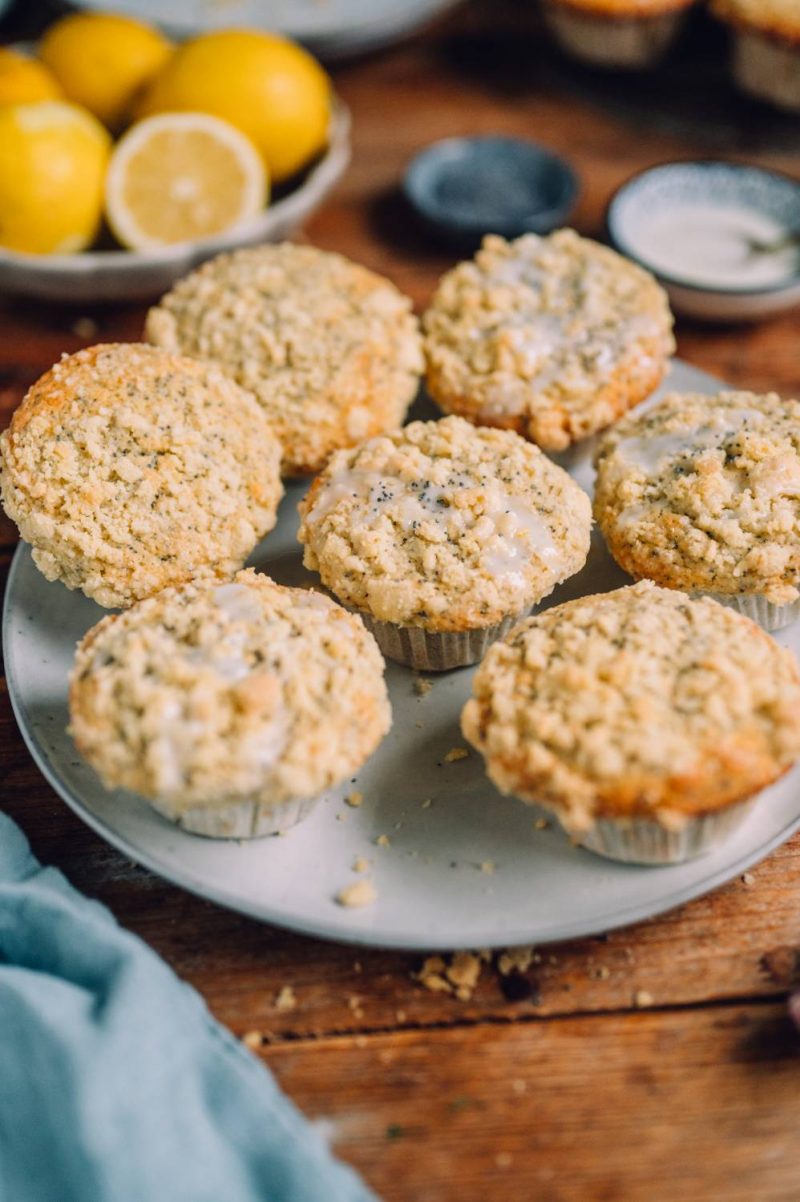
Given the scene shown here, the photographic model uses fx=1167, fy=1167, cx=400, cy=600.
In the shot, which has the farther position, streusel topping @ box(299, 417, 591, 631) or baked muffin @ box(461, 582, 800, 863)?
streusel topping @ box(299, 417, 591, 631)

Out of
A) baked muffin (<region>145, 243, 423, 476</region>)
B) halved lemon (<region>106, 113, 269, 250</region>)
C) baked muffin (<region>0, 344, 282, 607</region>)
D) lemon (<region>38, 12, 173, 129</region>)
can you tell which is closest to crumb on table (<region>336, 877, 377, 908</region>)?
baked muffin (<region>0, 344, 282, 607</region>)

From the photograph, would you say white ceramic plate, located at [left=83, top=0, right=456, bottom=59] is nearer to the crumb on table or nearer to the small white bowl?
the small white bowl

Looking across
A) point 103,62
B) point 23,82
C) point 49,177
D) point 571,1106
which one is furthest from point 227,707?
point 103,62

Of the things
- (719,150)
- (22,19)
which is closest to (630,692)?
(719,150)

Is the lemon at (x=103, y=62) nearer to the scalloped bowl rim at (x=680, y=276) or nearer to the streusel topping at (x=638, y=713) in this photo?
the scalloped bowl rim at (x=680, y=276)

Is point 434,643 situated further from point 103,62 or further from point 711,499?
point 103,62

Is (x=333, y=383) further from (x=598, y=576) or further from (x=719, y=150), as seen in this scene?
(x=719, y=150)
